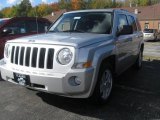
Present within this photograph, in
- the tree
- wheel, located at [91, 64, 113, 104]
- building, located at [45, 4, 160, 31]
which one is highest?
the tree

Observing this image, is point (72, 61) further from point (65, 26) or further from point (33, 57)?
point (65, 26)

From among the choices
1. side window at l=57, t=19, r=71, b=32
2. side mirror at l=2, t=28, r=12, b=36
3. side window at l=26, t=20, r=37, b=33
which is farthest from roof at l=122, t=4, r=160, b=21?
side window at l=57, t=19, r=71, b=32

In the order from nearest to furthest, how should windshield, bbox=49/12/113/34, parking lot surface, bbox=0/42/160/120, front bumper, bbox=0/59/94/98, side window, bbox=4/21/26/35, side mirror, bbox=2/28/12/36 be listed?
1. front bumper, bbox=0/59/94/98
2. parking lot surface, bbox=0/42/160/120
3. windshield, bbox=49/12/113/34
4. side mirror, bbox=2/28/12/36
5. side window, bbox=4/21/26/35

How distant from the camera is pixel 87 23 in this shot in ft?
20.4

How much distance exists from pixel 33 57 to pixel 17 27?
15.7ft

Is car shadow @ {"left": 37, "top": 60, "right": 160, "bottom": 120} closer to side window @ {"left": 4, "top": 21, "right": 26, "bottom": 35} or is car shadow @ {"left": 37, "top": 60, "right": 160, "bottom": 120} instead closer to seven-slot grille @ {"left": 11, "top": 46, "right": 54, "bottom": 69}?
seven-slot grille @ {"left": 11, "top": 46, "right": 54, "bottom": 69}

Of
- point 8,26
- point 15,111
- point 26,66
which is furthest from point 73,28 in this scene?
point 8,26

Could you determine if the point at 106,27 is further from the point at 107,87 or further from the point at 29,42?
the point at 29,42

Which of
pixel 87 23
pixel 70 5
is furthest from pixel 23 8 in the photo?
pixel 87 23

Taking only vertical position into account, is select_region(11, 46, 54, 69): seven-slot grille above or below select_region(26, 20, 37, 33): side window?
below

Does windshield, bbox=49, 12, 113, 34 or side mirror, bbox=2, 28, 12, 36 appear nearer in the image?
windshield, bbox=49, 12, 113, 34

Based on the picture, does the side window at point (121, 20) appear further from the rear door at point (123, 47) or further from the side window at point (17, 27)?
the side window at point (17, 27)

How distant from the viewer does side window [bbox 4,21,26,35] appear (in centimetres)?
916

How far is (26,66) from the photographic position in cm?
500
